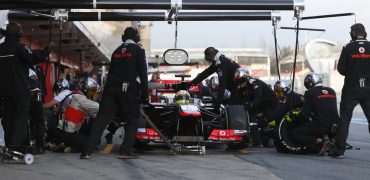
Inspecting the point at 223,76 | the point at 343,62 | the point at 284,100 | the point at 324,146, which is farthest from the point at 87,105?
the point at 343,62

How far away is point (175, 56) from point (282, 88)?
81.0 inches

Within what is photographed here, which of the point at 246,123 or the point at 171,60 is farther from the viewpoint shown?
the point at 171,60

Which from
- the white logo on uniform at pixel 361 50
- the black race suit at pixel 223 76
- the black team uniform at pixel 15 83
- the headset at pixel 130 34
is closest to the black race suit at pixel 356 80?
the white logo on uniform at pixel 361 50

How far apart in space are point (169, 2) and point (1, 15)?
3.06 metres

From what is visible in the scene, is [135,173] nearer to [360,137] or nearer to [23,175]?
[23,175]

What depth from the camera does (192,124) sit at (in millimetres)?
9812

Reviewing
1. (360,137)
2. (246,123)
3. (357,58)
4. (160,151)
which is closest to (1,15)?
(160,151)

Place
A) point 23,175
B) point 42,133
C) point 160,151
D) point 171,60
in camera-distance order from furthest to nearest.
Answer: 1. point 171,60
2. point 160,151
3. point 42,133
4. point 23,175

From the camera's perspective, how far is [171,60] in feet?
40.0

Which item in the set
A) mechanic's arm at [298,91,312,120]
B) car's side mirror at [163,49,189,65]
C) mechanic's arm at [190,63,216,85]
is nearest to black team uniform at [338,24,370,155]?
mechanic's arm at [298,91,312,120]

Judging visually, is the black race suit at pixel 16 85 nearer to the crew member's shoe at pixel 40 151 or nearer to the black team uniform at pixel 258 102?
the crew member's shoe at pixel 40 151

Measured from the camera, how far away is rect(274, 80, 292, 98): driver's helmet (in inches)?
478

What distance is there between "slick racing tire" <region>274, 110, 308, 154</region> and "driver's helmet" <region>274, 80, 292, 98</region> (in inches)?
62.5

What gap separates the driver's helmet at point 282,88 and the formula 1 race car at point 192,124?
1.83m
